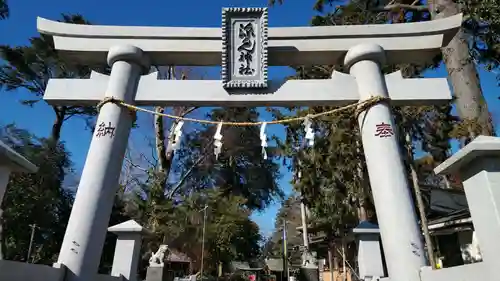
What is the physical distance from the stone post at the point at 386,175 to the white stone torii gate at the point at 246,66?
0.05 feet

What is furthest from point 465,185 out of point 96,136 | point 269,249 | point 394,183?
point 269,249

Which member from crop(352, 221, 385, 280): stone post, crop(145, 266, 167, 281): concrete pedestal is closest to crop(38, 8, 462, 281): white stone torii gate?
crop(352, 221, 385, 280): stone post

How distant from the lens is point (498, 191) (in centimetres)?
241

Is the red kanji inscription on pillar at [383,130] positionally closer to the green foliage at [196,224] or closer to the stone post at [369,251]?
the stone post at [369,251]

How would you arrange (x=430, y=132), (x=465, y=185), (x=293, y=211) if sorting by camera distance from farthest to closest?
(x=293, y=211)
(x=430, y=132)
(x=465, y=185)

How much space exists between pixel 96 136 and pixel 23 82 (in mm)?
14630

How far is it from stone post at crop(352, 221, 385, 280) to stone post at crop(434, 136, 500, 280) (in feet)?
9.98

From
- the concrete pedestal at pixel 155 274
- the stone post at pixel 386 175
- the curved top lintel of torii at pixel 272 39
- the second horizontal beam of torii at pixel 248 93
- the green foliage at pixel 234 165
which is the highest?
the green foliage at pixel 234 165

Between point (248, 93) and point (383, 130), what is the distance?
184cm

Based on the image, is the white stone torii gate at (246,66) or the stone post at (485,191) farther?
the white stone torii gate at (246,66)

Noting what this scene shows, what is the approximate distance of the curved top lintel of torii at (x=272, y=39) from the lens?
4.95 meters

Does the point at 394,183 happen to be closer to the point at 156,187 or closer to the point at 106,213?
the point at 106,213

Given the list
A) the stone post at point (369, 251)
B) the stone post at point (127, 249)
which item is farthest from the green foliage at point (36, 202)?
the stone post at point (369, 251)

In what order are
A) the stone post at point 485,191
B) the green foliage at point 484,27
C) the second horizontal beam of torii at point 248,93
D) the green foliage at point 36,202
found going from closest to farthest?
the stone post at point 485,191 → the second horizontal beam of torii at point 248,93 → the green foliage at point 484,27 → the green foliage at point 36,202
